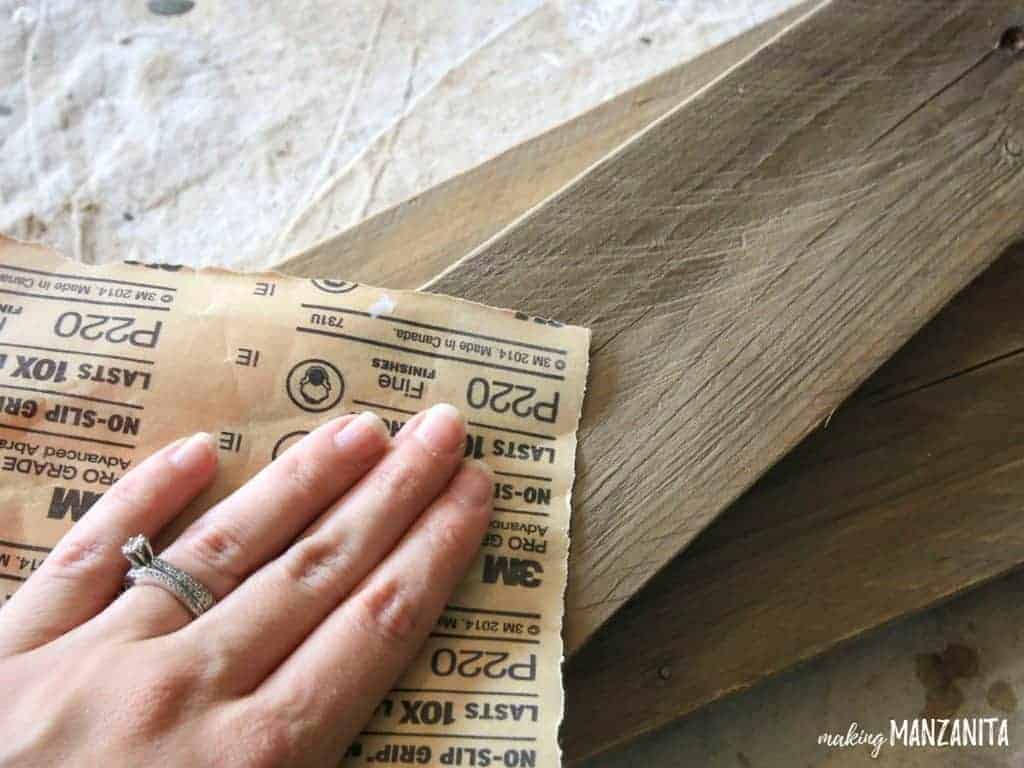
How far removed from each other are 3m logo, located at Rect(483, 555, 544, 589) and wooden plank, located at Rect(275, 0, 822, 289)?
1.16ft

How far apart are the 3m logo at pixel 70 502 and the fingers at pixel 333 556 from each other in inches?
5.6

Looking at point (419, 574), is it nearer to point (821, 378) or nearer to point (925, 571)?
point (821, 378)

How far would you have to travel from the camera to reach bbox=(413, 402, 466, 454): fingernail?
68 centimetres

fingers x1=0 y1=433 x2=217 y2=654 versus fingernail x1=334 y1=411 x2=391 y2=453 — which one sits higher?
fingernail x1=334 y1=411 x2=391 y2=453

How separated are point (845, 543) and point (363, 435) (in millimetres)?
502

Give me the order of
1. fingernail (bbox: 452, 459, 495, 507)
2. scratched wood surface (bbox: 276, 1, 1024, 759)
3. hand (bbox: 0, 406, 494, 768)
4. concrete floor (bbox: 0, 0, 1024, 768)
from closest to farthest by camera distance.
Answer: hand (bbox: 0, 406, 494, 768) → fingernail (bbox: 452, 459, 495, 507) → scratched wood surface (bbox: 276, 1, 1024, 759) → concrete floor (bbox: 0, 0, 1024, 768)

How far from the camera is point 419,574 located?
0.65 m

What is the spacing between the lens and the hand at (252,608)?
1.89 feet

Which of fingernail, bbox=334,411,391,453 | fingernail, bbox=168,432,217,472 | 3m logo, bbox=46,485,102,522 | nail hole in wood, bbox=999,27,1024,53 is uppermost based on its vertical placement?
nail hole in wood, bbox=999,27,1024,53

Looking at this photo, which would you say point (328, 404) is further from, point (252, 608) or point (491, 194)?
point (491, 194)

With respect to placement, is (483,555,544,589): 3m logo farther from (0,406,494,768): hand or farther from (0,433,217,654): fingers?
(0,433,217,654): fingers

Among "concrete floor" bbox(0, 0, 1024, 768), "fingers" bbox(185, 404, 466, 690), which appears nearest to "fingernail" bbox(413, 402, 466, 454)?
"fingers" bbox(185, 404, 466, 690)

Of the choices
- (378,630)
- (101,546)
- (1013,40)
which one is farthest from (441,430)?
(1013,40)

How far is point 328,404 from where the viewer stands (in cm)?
71
